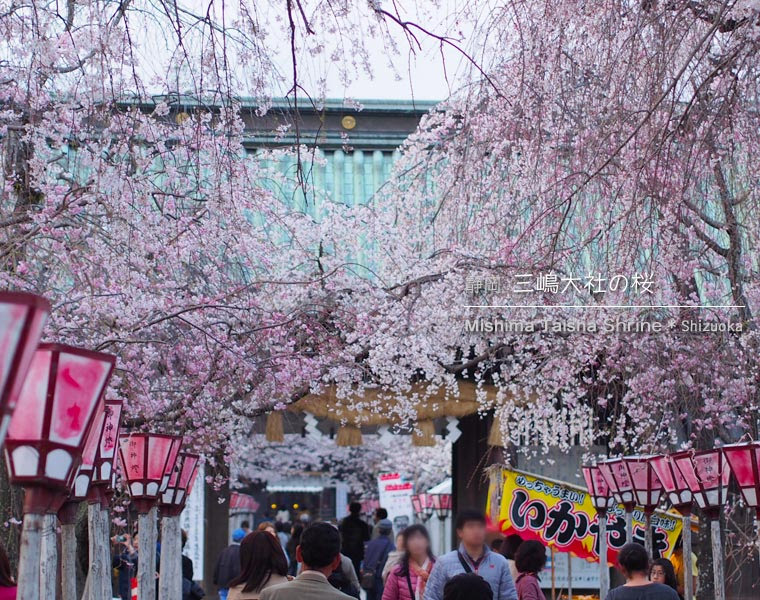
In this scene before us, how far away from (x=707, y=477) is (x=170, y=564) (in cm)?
373

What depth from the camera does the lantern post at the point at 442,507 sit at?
72.2 ft

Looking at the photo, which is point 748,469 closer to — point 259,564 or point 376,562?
point 259,564

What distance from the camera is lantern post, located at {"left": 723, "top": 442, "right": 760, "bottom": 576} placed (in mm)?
5930

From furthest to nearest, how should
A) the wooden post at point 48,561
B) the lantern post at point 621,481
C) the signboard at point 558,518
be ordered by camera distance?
the signboard at point 558,518, the lantern post at point 621,481, the wooden post at point 48,561

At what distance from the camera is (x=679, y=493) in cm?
750

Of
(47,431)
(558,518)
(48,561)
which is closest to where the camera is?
(47,431)

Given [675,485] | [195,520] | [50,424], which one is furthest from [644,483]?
[50,424]

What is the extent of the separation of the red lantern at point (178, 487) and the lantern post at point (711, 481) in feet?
11.6

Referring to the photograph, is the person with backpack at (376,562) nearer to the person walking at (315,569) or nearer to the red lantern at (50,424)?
the person walking at (315,569)

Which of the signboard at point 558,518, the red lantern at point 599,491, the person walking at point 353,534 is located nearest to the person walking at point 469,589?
the red lantern at point 599,491

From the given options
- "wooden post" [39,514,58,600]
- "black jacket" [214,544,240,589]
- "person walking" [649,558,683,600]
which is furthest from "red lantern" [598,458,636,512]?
"wooden post" [39,514,58,600]

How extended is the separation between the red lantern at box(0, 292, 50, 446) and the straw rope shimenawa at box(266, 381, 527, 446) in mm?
10236

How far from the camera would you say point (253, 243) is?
10.5m

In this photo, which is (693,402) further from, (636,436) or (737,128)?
(737,128)
